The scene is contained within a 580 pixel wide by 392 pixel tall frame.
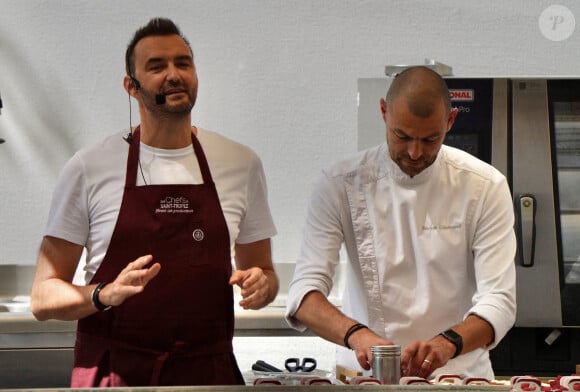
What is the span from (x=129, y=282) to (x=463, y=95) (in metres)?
1.64

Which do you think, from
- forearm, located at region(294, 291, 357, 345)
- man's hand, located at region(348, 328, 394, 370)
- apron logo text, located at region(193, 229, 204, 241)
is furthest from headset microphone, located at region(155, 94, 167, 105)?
man's hand, located at region(348, 328, 394, 370)

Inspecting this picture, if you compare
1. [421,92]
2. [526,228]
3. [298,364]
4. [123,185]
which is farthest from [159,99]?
[526,228]

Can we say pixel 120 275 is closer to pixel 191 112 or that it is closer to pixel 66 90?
pixel 191 112

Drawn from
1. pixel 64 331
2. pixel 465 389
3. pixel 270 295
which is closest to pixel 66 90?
pixel 64 331

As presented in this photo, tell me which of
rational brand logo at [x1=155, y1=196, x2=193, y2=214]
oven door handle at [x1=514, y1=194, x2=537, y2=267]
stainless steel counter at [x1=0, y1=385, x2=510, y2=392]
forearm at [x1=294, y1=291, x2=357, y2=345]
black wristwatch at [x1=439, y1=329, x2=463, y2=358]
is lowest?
stainless steel counter at [x1=0, y1=385, x2=510, y2=392]

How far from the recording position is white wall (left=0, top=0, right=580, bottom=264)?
2.12 metres

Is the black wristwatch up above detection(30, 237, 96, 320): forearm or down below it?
below

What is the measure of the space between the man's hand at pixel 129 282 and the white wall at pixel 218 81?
0.41 m

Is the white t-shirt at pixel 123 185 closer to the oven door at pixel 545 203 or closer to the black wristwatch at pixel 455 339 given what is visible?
the black wristwatch at pixel 455 339

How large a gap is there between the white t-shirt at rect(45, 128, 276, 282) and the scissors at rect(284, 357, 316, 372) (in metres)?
0.41

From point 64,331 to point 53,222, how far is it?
394 mm

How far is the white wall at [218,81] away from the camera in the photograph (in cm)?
212

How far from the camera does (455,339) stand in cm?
190

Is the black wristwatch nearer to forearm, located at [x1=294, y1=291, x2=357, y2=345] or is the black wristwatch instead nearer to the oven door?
forearm, located at [x1=294, y1=291, x2=357, y2=345]
